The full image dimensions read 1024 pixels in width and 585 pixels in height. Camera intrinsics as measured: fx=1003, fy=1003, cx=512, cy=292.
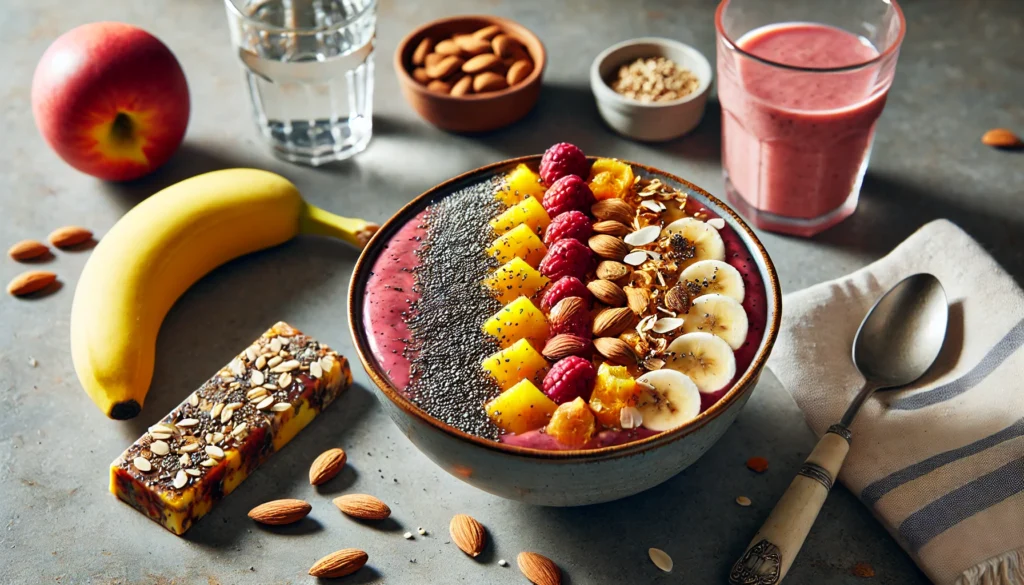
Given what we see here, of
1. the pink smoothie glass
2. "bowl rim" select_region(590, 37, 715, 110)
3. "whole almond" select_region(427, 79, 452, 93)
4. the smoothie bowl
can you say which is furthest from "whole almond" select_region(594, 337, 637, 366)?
"whole almond" select_region(427, 79, 452, 93)

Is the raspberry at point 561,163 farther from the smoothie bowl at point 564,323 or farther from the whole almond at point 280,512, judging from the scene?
the whole almond at point 280,512

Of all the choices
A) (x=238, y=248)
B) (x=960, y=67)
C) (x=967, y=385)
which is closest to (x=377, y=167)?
(x=238, y=248)

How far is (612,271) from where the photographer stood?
1.52 metres

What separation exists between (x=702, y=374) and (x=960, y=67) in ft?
4.65

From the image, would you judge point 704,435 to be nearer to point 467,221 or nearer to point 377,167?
point 467,221

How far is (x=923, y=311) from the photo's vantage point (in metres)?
1.73

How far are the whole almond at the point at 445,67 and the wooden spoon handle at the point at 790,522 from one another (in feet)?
3.77

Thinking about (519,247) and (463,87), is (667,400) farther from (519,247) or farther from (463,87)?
(463,87)

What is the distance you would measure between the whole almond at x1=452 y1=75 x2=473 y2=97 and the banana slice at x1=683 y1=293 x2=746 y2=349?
902 mm

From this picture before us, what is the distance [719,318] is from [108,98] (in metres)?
1.29

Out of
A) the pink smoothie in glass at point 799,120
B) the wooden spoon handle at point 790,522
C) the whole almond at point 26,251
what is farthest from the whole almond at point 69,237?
the wooden spoon handle at point 790,522

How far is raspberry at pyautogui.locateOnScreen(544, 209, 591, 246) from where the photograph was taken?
Answer: 1.57 meters

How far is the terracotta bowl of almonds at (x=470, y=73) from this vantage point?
2174 millimetres

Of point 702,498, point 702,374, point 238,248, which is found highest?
point 702,374
